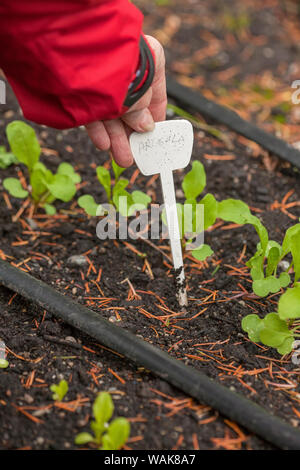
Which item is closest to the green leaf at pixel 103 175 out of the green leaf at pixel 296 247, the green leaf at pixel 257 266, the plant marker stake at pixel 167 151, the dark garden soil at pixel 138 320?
the dark garden soil at pixel 138 320

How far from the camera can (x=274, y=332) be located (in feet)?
5.35

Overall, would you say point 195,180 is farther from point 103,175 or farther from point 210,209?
point 103,175

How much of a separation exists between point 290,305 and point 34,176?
1076 mm

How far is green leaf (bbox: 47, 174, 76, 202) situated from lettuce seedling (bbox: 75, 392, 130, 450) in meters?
0.87

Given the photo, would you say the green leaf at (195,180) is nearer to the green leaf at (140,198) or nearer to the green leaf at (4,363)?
the green leaf at (140,198)

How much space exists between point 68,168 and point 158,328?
2.55 ft

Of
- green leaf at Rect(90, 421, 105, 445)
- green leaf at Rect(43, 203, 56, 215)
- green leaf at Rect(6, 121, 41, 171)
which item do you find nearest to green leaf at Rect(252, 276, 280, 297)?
green leaf at Rect(90, 421, 105, 445)

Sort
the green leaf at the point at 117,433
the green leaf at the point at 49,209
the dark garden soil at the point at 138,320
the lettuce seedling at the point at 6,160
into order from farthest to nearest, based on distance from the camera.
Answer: the lettuce seedling at the point at 6,160, the green leaf at the point at 49,209, the dark garden soil at the point at 138,320, the green leaf at the point at 117,433

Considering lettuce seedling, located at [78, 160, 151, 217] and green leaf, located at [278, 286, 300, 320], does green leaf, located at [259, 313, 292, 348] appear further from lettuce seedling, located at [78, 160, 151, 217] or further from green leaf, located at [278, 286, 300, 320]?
lettuce seedling, located at [78, 160, 151, 217]

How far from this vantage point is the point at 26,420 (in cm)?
147

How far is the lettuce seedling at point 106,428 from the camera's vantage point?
1351 millimetres

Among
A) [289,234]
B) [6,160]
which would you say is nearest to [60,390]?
[289,234]
